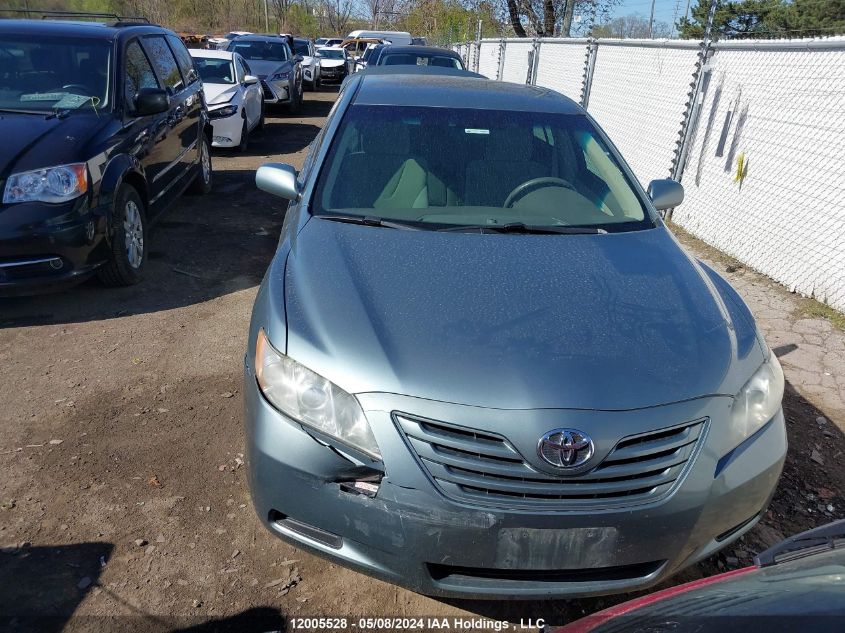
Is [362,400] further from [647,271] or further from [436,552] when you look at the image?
[647,271]

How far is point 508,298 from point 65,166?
3344 mm

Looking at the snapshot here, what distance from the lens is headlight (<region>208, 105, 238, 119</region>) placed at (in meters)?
9.89

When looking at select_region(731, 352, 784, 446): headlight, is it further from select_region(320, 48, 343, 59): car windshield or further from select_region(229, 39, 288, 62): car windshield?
select_region(320, 48, 343, 59): car windshield

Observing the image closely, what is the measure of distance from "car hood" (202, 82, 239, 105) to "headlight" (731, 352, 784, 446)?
9250mm

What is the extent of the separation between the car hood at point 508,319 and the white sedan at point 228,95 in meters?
7.80

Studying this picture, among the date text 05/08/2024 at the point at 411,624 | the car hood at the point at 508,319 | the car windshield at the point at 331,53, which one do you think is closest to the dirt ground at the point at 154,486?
the date text 05/08/2024 at the point at 411,624

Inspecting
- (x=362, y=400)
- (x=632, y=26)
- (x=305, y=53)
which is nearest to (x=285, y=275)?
(x=362, y=400)

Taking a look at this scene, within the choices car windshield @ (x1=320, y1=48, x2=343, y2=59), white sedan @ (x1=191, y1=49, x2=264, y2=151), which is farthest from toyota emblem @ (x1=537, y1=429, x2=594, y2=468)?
car windshield @ (x1=320, y1=48, x2=343, y2=59)

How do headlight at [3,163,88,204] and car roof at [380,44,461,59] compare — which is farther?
car roof at [380,44,461,59]

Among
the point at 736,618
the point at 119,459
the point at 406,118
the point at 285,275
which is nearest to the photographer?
the point at 736,618

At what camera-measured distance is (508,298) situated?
8.18ft

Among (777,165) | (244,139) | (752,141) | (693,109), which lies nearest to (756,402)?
(777,165)

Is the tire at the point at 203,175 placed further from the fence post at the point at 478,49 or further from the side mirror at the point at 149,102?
the fence post at the point at 478,49

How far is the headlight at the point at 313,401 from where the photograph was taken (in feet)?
6.75
